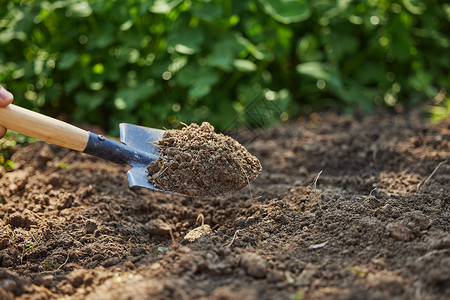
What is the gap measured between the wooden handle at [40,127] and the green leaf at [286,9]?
2.18 metres

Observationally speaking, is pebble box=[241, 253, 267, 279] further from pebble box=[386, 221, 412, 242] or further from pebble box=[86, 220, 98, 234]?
pebble box=[86, 220, 98, 234]

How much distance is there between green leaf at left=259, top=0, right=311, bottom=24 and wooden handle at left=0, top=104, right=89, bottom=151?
218 cm

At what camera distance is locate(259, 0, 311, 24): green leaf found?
3.89 metres

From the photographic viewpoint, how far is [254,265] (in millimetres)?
1859

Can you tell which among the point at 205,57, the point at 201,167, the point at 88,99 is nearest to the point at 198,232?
the point at 201,167

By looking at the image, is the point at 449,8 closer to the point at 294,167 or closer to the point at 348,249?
the point at 294,167

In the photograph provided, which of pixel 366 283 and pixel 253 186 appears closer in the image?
pixel 366 283

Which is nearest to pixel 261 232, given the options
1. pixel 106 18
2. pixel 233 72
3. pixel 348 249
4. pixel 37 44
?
pixel 348 249

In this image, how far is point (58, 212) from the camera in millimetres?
2650

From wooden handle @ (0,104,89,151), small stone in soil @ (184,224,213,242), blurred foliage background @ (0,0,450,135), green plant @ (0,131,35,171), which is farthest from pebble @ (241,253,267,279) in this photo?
green plant @ (0,131,35,171)

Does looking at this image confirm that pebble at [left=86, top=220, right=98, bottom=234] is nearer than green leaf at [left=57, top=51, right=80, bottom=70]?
Yes

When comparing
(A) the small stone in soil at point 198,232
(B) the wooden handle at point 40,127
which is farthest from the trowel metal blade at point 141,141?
(A) the small stone in soil at point 198,232

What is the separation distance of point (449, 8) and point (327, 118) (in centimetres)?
174

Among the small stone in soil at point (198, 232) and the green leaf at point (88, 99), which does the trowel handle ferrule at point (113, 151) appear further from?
the green leaf at point (88, 99)
